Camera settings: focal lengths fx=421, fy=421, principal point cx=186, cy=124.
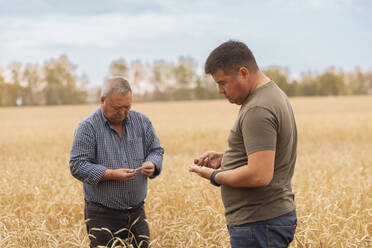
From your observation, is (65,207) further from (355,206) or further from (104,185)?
(355,206)

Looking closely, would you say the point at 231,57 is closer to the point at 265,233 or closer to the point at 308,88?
the point at 265,233

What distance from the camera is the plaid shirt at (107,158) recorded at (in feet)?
12.1

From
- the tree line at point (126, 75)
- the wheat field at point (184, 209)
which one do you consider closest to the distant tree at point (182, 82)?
the tree line at point (126, 75)

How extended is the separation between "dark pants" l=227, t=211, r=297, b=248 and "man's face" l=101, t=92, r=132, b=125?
1.49m

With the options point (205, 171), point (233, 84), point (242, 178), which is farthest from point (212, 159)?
point (233, 84)

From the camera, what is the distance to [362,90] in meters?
77.1

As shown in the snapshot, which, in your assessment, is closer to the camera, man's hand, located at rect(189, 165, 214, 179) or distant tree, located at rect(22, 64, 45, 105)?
man's hand, located at rect(189, 165, 214, 179)

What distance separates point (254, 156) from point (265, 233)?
21.8 inches

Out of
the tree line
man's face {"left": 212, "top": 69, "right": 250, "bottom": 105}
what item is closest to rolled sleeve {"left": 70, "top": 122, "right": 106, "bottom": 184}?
man's face {"left": 212, "top": 69, "right": 250, "bottom": 105}

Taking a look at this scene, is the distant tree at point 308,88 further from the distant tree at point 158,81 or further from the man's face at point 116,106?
the man's face at point 116,106

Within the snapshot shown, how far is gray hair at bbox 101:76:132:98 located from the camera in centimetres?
361

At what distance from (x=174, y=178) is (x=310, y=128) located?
14.8m

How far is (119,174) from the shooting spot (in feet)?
11.9

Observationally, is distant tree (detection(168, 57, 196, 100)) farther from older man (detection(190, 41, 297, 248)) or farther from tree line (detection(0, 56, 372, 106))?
older man (detection(190, 41, 297, 248))
